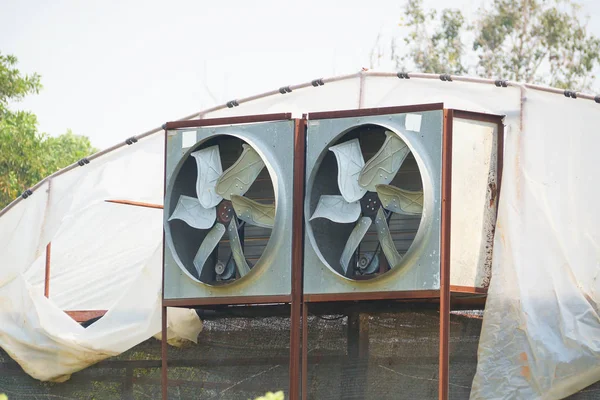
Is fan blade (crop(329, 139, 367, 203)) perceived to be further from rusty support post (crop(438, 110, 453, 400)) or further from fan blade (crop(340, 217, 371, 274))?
rusty support post (crop(438, 110, 453, 400))

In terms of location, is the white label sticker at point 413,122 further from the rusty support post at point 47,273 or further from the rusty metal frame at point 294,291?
the rusty support post at point 47,273

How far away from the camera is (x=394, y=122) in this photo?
8.98 metres

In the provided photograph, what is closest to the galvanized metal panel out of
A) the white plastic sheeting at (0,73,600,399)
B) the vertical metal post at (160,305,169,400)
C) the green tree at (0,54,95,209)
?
the white plastic sheeting at (0,73,600,399)

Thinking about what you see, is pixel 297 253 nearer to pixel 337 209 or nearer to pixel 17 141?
pixel 337 209

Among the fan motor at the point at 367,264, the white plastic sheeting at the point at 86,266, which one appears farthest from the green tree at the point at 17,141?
the fan motor at the point at 367,264

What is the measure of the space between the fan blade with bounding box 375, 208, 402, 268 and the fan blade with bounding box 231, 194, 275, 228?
104 cm

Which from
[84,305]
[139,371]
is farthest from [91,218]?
[139,371]

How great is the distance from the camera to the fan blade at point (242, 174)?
955cm

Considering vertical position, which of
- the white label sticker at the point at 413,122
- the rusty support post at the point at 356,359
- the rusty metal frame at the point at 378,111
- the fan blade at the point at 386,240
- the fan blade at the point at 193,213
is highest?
the rusty metal frame at the point at 378,111

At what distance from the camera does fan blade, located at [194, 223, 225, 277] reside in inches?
380

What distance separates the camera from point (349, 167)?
9.18 metres

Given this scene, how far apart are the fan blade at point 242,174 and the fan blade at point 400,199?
1180 mm

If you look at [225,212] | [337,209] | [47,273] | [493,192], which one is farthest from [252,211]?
[47,273]

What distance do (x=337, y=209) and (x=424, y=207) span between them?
2.80 ft
